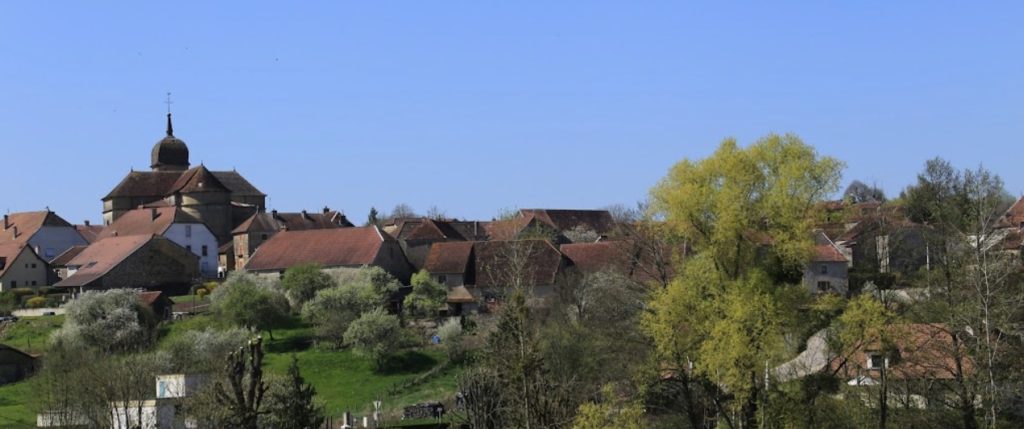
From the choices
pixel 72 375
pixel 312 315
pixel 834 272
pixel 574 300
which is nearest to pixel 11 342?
pixel 312 315

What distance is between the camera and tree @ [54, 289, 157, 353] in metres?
59.4

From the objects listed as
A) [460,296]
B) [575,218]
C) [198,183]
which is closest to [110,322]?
[460,296]

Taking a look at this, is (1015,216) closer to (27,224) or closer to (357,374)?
(357,374)

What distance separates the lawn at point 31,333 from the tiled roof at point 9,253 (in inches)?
548

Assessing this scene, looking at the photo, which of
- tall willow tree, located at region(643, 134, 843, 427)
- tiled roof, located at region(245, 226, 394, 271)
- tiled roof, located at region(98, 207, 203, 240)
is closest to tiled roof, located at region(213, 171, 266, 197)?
tiled roof, located at region(98, 207, 203, 240)

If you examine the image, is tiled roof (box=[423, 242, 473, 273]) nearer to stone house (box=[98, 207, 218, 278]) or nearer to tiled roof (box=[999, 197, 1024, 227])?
stone house (box=[98, 207, 218, 278])

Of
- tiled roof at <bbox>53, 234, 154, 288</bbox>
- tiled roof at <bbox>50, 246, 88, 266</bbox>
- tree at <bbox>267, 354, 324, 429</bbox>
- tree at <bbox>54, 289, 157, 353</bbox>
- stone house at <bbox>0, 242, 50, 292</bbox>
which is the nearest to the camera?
tree at <bbox>267, 354, 324, 429</bbox>

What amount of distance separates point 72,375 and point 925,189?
47.0 meters

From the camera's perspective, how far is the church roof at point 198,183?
88.2 metres

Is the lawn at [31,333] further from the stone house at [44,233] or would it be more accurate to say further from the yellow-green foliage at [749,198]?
the yellow-green foliage at [749,198]

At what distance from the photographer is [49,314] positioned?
67375 millimetres

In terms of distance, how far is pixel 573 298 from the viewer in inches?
2386

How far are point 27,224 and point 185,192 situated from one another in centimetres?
1103

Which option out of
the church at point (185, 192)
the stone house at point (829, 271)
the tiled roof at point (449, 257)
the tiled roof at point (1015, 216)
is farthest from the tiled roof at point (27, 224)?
the tiled roof at point (1015, 216)
